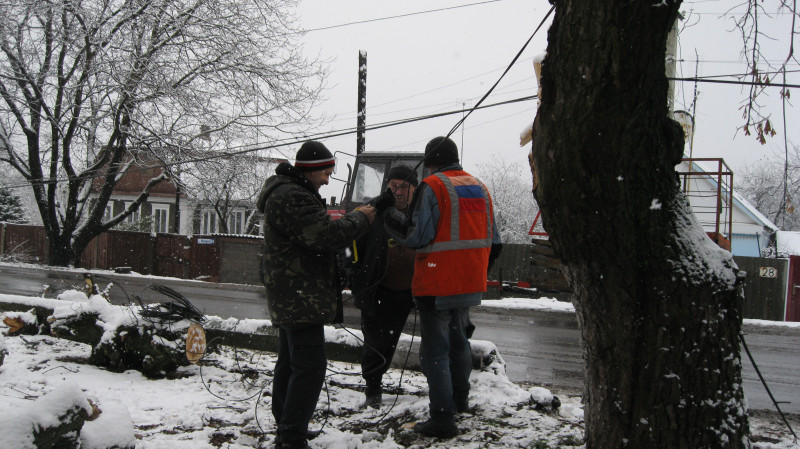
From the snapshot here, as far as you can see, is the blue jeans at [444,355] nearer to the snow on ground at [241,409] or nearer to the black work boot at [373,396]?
the snow on ground at [241,409]

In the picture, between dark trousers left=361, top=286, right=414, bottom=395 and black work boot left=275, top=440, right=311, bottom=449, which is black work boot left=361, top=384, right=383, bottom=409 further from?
black work boot left=275, top=440, right=311, bottom=449

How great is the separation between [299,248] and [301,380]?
0.72m

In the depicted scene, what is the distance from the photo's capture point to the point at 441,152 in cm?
372

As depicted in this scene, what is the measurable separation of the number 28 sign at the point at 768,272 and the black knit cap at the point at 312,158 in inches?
512

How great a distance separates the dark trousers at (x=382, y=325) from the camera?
4.08 meters

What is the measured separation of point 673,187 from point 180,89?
16.9 metres

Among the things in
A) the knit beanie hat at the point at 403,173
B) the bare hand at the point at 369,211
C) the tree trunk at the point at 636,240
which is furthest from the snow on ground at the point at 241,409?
the knit beanie hat at the point at 403,173

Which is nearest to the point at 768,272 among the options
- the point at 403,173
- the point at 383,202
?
the point at 403,173

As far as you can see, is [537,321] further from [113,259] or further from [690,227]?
[113,259]

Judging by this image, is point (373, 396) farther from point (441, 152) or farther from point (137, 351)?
point (137, 351)

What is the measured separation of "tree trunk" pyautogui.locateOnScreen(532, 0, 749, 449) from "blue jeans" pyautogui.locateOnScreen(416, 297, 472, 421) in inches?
46.8

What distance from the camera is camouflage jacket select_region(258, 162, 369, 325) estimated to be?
3090mm

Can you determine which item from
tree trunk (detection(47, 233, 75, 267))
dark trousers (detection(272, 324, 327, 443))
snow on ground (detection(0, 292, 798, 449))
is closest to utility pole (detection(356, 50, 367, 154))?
tree trunk (detection(47, 233, 75, 267))

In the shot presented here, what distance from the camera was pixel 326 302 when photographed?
318cm
